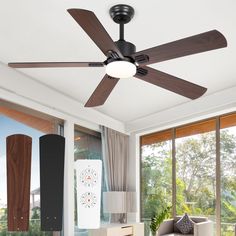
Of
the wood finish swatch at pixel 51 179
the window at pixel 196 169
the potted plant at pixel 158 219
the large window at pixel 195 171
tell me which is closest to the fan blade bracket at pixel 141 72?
the wood finish swatch at pixel 51 179

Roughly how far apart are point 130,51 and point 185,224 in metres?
3.99

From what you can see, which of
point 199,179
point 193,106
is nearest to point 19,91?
point 193,106

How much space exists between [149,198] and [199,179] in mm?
1148

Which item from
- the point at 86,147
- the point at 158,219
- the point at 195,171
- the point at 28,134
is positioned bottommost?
the point at 158,219

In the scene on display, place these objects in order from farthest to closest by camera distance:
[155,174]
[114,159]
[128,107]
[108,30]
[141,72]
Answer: [155,174], [114,159], [128,107], [108,30], [141,72]

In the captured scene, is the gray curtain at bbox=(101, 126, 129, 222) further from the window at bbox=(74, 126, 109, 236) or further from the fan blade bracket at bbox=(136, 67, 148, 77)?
the fan blade bracket at bbox=(136, 67, 148, 77)

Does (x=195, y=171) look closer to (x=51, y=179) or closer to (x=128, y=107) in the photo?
(x=128, y=107)

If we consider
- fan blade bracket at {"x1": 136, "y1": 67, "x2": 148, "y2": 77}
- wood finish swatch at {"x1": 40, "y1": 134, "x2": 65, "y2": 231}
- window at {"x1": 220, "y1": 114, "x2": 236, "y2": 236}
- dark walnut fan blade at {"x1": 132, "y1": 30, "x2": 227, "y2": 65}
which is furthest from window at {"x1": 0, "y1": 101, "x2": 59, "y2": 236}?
window at {"x1": 220, "y1": 114, "x2": 236, "y2": 236}

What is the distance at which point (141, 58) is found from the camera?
2.45 metres

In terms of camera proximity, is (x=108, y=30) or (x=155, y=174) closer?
(x=108, y=30)

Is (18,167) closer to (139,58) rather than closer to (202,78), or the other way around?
(139,58)

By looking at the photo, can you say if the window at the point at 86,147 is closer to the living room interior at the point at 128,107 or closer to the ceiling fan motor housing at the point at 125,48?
the living room interior at the point at 128,107

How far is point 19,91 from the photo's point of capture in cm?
417

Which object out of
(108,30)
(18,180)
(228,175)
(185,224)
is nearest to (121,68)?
(108,30)
